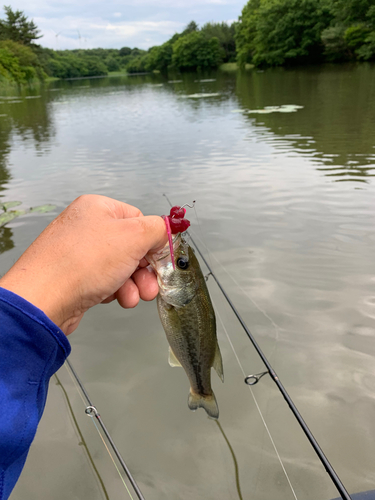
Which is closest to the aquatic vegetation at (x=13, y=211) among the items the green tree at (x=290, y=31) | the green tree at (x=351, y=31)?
the green tree at (x=351, y=31)

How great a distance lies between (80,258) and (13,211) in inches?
298

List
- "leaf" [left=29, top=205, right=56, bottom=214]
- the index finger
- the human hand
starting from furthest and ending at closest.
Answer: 1. "leaf" [left=29, top=205, right=56, bottom=214]
2. the index finger
3. the human hand

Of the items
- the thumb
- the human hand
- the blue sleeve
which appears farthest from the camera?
the thumb

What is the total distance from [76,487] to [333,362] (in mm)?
2581

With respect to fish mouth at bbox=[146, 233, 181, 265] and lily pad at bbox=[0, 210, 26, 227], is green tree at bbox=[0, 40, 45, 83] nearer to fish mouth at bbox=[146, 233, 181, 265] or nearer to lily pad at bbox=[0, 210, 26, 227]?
lily pad at bbox=[0, 210, 26, 227]

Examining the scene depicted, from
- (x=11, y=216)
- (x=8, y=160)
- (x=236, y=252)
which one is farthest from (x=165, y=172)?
(x=8, y=160)

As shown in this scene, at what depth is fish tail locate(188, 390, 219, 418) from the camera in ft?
7.45

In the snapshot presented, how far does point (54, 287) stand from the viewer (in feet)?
4.48

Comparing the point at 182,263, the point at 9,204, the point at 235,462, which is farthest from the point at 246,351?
the point at 9,204

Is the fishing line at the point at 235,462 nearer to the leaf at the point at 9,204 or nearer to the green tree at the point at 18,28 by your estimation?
the leaf at the point at 9,204

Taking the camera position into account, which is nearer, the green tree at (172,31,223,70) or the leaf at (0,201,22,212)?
the leaf at (0,201,22,212)

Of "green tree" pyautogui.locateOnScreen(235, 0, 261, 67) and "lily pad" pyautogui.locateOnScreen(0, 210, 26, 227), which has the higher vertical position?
"green tree" pyautogui.locateOnScreen(235, 0, 261, 67)

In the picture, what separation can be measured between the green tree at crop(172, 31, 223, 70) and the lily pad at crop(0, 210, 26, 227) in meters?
97.8

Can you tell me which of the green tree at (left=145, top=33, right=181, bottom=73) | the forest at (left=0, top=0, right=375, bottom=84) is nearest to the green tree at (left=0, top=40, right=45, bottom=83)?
the forest at (left=0, top=0, right=375, bottom=84)
